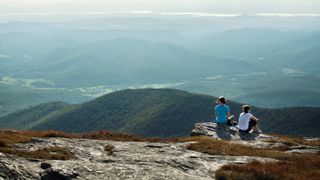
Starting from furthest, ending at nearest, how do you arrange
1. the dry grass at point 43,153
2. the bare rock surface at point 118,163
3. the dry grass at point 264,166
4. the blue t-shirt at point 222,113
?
the blue t-shirt at point 222,113, the dry grass at point 43,153, the dry grass at point 264,166, the bare rock surface at point 118,163

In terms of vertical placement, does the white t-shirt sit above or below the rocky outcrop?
above

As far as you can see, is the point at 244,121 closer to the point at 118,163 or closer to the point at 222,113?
the point at 222,113

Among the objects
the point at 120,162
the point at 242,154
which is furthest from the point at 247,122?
the point at 120,162

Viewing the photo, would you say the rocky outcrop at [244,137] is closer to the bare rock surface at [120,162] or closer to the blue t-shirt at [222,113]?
the bare rock surface at [120,162]

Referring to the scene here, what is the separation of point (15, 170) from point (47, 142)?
34.5 ft

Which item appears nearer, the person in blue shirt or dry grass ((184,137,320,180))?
dry grass ((184,137,320,180))

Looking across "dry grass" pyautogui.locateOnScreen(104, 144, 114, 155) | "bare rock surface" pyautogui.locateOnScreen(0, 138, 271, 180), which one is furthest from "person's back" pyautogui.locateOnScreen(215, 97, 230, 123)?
"dry grass" pyautogui.locateOnScreen(104, 144, 114, 155)

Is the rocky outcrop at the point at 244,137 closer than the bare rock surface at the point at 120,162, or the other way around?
the bare rock surface at the point at 120,162

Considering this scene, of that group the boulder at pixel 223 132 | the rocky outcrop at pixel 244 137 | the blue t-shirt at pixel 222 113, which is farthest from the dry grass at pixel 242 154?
the blue t-shirt at pixel 222 113

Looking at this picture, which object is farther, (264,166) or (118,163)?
(264,166)

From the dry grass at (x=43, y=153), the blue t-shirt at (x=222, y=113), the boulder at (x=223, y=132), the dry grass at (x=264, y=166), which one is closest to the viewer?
the dry grass at (x=264, y=166)

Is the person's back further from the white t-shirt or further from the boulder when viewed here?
the white t-shirt

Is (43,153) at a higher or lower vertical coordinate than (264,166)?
higher

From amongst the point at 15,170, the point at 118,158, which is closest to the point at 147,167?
the point at 118,158
